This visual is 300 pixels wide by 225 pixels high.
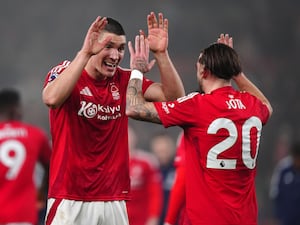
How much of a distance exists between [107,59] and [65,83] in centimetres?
52

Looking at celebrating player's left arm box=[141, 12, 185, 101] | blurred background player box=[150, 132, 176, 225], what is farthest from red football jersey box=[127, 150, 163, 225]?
celebrating player's left arm box=[141, 12, 185, 101]

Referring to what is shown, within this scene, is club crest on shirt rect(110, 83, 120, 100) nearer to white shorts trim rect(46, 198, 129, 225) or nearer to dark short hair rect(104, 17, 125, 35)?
dark short hair rect(104, 17, 125, 35)

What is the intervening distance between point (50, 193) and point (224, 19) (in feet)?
35.1

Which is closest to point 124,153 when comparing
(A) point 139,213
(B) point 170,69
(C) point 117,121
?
(C) point 117,121

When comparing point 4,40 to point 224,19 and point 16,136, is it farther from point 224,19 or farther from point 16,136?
point 16,136

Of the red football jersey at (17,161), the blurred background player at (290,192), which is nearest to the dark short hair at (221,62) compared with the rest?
the red football jersey at (17,161)

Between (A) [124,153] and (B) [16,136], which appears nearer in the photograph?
(A) [124,153]

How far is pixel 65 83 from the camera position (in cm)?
715

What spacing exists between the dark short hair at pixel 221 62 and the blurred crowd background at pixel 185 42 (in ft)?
30.3

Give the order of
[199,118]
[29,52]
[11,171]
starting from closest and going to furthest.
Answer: [199,118], [11,171], [29,52]

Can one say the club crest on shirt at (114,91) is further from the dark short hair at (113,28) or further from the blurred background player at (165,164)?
the blurred background player at (165,164)

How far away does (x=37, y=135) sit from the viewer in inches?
368

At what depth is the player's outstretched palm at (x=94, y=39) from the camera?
7.20 meters

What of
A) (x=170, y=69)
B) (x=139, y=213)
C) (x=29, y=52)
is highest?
(x=29, y=52)
